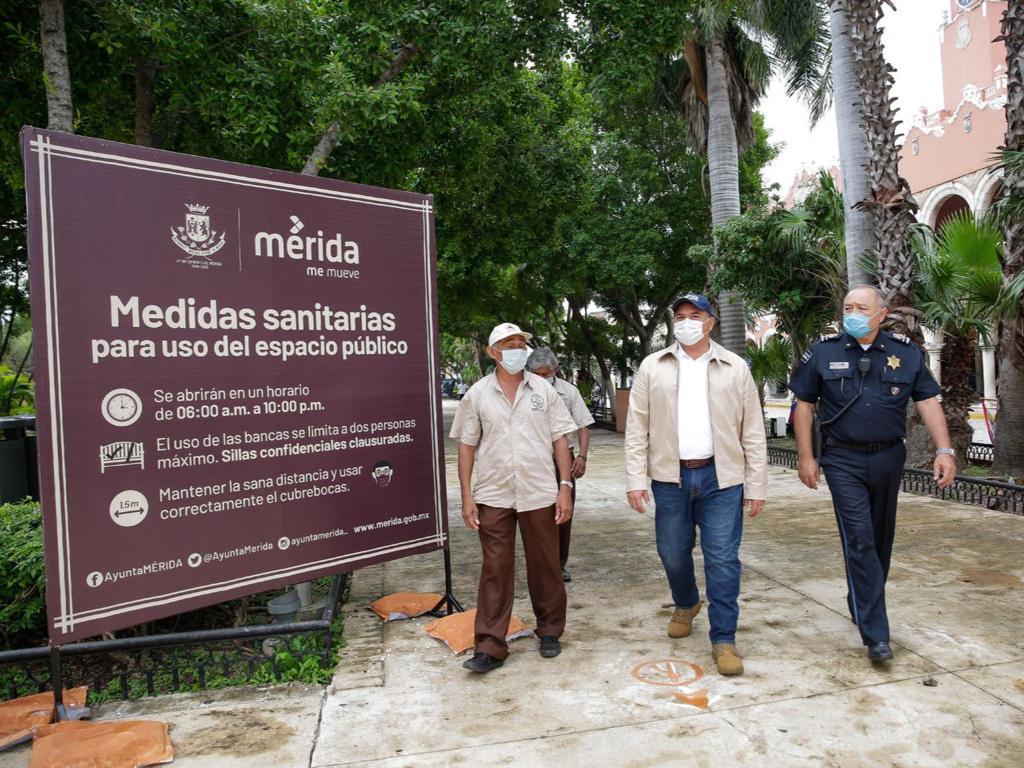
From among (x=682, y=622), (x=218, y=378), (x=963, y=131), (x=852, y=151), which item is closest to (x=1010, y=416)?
(x=852, y=151)

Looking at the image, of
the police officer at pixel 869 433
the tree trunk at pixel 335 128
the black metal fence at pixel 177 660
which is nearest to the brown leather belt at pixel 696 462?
the police officer at pixel 869 433

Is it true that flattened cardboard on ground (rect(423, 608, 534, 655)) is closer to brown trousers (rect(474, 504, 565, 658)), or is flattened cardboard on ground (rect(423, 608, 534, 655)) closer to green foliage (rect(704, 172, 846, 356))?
brown trousers (rect(474, 504, 565, 658))

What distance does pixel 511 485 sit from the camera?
4078 mm

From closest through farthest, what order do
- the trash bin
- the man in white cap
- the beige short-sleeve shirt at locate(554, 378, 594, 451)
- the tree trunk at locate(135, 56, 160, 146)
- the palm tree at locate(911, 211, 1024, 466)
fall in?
the man in white cap < the beige short-sleeve shirt at locate(554, 378, 594, 451) < the trash bin < the tree trunk at locate(135, 56, 160, 146) < the palm tree at locate(911, 211, 1024, 466)

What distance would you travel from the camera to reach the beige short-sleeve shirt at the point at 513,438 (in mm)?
4074

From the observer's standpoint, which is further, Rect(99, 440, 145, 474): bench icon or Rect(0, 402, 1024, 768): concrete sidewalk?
Rect(99, 440, 145, 474): bench icon

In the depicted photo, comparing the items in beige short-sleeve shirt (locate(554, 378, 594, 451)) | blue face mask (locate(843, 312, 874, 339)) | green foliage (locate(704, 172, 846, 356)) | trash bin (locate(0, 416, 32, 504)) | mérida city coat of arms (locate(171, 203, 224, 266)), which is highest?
green foliage (locate(704, 172, 846, 356))

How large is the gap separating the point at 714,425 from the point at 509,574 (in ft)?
4.37

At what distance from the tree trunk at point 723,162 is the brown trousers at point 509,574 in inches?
449

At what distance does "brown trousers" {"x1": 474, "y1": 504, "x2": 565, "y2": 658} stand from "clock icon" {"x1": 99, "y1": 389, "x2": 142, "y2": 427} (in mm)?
1776

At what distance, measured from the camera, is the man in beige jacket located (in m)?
3.88

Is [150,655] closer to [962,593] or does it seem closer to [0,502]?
[0,502]

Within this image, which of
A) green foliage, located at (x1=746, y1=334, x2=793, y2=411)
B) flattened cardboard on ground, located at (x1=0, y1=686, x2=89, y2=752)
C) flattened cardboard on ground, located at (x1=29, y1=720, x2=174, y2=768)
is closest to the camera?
flattened cardboard on ground, located at (x1=29, y1=720, x2=174, y2=768)

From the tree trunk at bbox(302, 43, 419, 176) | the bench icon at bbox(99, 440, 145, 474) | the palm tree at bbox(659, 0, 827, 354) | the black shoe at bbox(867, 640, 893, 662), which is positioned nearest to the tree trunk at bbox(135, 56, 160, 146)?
the tree trunk at bbox(302, 43, 419, 176)
